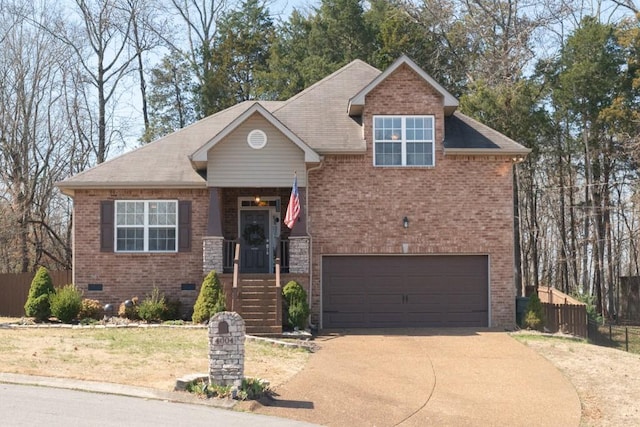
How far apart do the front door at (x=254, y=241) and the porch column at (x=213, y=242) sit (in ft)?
6.86

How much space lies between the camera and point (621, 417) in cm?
1306

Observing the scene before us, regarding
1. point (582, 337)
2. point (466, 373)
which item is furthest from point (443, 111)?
point (466, 373)

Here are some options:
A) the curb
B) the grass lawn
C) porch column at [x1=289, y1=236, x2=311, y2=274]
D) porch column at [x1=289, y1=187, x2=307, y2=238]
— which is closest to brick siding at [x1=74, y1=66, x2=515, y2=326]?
porch column at [x1=289, y1=187, x2=307, y2=238]

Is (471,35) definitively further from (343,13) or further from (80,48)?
(80,48)

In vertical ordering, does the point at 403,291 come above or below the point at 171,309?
above

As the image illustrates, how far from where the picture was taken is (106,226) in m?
22.1

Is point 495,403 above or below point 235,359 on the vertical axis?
below

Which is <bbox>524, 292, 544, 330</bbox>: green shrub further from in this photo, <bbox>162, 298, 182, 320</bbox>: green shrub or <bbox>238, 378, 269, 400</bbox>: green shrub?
<bbox>238, 378, 269, 400</bbox>: green shrub

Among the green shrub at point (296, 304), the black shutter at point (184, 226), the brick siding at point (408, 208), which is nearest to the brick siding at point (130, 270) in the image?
the black shutter at point (184, 226)

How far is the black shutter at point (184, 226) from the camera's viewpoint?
22141 millimetres

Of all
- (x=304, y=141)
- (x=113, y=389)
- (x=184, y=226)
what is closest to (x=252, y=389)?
(x=113, y=389)

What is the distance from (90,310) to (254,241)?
5376 millimetres

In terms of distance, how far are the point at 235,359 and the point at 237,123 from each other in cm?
1001

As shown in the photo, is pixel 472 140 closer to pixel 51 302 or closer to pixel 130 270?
pixel 130 270
